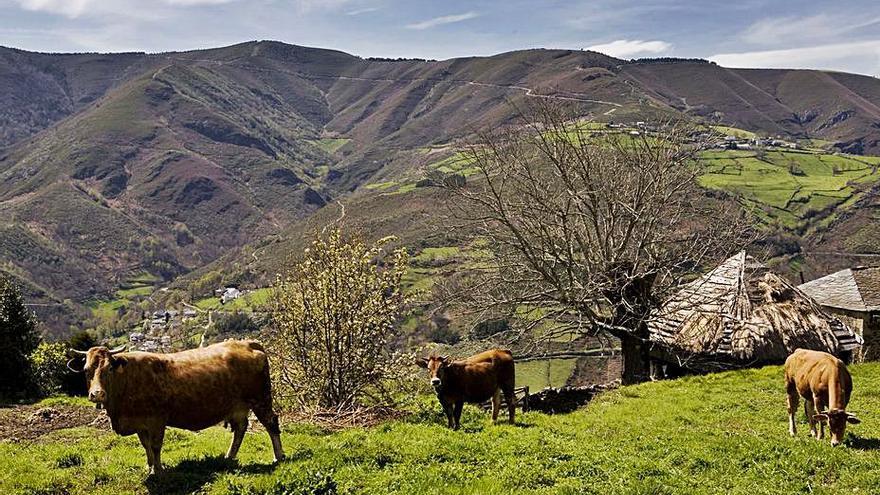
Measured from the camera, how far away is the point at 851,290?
120ft

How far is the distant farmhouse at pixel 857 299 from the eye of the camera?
111ft

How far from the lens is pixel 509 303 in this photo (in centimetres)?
2395

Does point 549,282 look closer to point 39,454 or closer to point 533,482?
point 533,482

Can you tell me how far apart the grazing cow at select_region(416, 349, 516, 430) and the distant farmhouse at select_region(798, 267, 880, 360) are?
2667 cm

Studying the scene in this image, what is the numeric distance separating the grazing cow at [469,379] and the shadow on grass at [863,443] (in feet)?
25.1

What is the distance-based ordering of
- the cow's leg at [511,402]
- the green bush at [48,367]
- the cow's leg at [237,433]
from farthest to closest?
1. the green bush at [48,367]
2. the cow's leg at [511,402]
3. the cow's leg at [237,433]

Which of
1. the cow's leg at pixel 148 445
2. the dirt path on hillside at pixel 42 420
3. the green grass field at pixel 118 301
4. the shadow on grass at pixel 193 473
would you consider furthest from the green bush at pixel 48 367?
the green grass field at pixel 118 301

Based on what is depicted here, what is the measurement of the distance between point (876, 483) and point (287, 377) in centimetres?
1599

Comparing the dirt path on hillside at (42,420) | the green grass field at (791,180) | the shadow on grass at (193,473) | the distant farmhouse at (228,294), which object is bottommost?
the distant farmhouse at (228,294)

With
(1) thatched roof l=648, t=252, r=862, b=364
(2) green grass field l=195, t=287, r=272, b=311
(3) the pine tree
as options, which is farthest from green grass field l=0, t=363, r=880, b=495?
(2) green grass field l=195, t=287, r=272, b=311

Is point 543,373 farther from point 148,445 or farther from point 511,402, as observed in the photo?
point 148,445

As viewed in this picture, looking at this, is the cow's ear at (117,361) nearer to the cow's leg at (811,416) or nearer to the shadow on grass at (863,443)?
the shadow on grass at (863,443)

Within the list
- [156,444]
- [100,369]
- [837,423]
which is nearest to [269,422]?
[156,444]

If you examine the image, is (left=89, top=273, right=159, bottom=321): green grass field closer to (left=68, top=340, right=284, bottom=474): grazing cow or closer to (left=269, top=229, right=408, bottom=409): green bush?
(left=269, top=229, right=408, bottom=409): green bush
